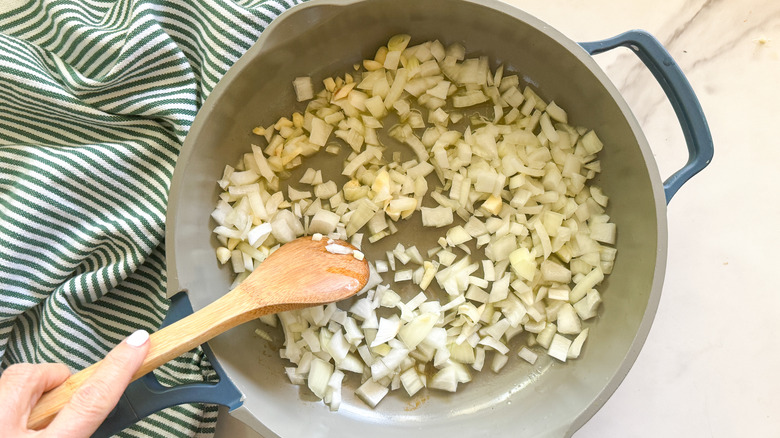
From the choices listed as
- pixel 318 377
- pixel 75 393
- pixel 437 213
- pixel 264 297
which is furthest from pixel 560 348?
pixel 75 393

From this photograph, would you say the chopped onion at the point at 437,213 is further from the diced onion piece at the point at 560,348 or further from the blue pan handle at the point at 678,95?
the blue pan handle at the point at 678,95

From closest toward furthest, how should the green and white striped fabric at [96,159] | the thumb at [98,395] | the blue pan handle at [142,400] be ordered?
the thumb at [98,395] < the blue pan handle at [142,400] < the green and white striped fabric at [96,159]

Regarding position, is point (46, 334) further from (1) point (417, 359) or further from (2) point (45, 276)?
(1) point (417, 359)

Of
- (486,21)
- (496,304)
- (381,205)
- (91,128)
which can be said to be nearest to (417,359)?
(496,304)

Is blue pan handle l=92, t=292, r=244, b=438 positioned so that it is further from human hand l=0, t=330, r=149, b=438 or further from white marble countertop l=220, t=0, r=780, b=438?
white marble countertop l=220, t=0, r=780, b=438

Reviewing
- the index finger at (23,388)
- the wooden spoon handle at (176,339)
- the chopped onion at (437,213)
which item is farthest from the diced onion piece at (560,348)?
the index finger at (23,388)

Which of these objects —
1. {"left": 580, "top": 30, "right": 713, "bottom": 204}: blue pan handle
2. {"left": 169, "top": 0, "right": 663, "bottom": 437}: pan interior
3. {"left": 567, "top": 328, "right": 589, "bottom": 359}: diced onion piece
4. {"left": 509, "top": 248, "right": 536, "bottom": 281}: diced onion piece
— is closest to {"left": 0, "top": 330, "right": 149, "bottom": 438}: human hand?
{"left": 169, "top": 0, "right": 663, "bottom": 437}: pan interior
